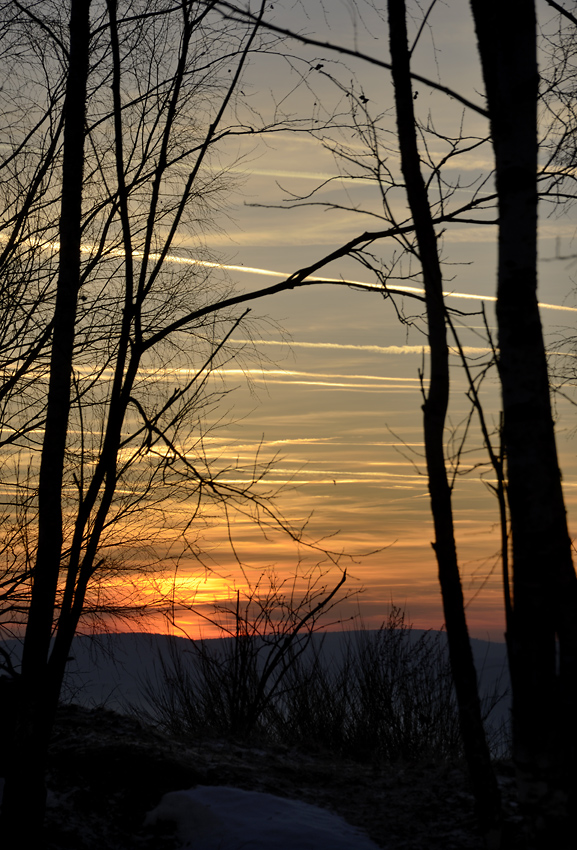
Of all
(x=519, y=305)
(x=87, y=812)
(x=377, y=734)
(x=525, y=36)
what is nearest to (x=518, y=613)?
(x=519, y=305)

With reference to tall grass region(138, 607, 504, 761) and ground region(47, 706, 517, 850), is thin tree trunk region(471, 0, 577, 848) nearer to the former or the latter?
ground region(47, 706, 517, 850)

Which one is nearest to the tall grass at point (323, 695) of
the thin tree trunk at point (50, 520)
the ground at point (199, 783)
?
the ground at point (199, 783)

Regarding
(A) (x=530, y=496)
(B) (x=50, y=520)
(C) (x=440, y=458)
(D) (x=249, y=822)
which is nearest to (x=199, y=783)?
(D) (x=249, y=822)

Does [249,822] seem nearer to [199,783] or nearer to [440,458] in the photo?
[199,783]

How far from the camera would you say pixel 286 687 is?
9.15 m

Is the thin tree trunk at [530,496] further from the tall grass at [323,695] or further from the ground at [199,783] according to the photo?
the tall grass at [323,695]

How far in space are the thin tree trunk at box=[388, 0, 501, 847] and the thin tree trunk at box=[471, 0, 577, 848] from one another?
2.66ft

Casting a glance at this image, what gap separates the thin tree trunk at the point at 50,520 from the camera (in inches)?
170

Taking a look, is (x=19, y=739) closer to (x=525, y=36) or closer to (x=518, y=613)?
(x=518, y=613)

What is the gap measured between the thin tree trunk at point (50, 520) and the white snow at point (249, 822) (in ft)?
3.03

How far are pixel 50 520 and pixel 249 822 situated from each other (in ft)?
7.41

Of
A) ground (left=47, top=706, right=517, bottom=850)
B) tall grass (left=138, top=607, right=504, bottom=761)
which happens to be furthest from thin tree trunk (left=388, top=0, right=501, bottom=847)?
tall grass (left=138, top=607, right=504, bottom=761)

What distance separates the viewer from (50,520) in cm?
Result: 461

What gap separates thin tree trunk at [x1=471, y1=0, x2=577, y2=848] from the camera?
305 cm
